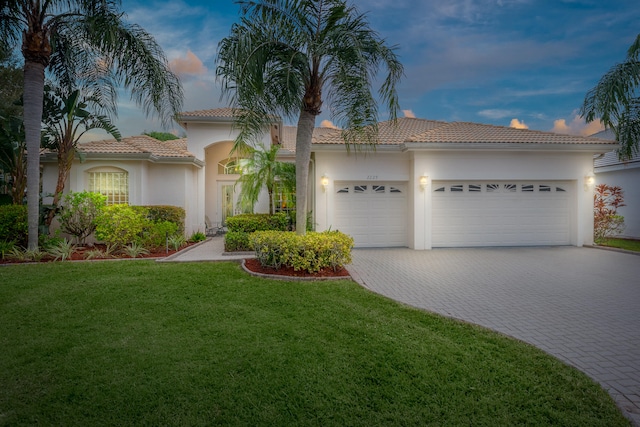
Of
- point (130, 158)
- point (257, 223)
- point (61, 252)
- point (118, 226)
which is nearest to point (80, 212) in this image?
point (118, 226)

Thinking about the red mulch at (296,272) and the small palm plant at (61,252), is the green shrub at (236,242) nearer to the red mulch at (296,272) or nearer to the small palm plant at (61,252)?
the red mulch at (296,272)

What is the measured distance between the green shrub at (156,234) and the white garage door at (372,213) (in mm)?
6147

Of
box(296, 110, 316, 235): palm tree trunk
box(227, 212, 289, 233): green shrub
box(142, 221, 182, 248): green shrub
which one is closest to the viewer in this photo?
box(296, 110, 316, 235): palm tree trunk

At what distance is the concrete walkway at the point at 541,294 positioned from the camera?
4.04m

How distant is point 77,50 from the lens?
10.9 m

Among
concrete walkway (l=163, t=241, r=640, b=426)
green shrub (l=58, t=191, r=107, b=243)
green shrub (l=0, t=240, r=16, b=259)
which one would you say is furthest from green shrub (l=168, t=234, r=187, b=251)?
green shrub (l=0, t=240, r=16, b=259)

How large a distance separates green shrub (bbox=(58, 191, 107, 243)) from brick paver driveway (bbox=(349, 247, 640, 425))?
8.83 metres

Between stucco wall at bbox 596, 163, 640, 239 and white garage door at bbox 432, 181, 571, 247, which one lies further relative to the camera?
stucco wall at bbox 596, 163, 640, 239

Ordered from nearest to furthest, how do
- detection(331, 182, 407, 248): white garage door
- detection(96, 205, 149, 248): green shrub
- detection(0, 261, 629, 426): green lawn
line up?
1. detection(0, 261, 629, 426): green lawn
2. detection(96, 205, 149, 248): green shrub
3. detection(331, 182, 407, 248): white garage door

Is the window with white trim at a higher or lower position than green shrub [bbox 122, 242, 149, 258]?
higher

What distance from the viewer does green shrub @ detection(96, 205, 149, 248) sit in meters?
10.6

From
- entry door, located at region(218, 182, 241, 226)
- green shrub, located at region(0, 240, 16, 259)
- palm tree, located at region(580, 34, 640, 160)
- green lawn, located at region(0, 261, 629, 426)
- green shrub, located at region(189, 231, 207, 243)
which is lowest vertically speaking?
green lawn, located at region(0, 261, 629, 426)

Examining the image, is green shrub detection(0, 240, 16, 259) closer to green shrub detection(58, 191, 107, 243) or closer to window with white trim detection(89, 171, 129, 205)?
green shrub detection(58, 191, 107, 243)

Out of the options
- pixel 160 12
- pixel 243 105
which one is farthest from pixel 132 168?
pixel 243 105
